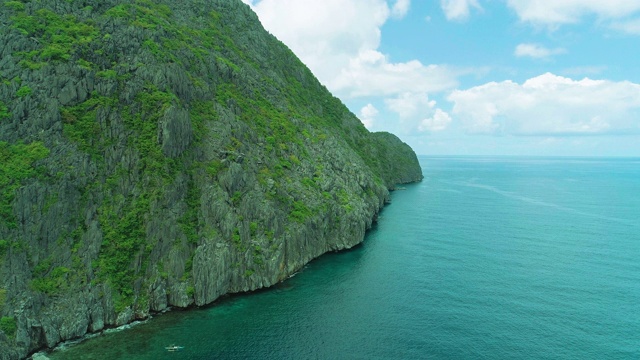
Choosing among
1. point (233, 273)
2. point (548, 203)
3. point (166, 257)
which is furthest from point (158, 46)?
point (548, 203)


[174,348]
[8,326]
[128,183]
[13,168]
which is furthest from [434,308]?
[13,168]

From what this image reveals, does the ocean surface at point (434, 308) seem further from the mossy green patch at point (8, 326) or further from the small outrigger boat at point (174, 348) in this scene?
the mossy green patch at point (8, 326)

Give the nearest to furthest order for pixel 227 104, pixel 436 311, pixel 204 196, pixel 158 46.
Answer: pixel 436 311 < pixel 204 196 < pixel 158 46 < pixel 227 104

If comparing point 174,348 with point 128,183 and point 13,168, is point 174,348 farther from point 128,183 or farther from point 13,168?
point 13,168

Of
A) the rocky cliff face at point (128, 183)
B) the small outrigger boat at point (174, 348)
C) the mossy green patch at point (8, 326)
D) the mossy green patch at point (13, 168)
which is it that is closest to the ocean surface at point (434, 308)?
the small outrigger boat at point (174, 348)

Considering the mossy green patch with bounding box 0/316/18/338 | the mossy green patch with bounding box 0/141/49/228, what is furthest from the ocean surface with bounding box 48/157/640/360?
the mossy green patch with bounding box 0/141/49/228

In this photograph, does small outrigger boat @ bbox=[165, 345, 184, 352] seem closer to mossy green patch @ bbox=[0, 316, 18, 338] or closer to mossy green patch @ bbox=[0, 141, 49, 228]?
mossy green patch @ bbox=[0, 316, 18, 338]

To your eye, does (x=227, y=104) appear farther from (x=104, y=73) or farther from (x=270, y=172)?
(x=104, y=73)
